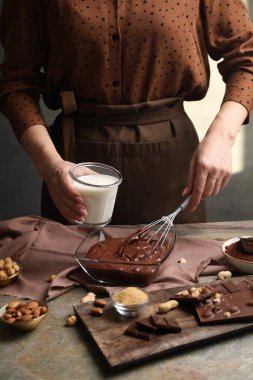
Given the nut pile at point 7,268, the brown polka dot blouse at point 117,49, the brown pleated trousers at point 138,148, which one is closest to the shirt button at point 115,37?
the brown polka dot blouse at point 117,49

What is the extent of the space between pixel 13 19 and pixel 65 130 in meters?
0.34

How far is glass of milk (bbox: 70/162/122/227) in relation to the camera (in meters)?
1.21

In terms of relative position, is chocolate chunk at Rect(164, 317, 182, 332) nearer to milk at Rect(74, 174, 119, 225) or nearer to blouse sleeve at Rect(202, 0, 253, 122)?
milk at Rect(74, 174, 119, 225)

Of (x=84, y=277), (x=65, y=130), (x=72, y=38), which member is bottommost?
(x=84, y=277)

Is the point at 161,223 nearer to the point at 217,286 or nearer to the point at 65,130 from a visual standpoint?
the point at 217,286

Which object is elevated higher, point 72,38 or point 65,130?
point 72,38

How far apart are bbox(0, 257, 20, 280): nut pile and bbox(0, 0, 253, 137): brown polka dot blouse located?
364 mm

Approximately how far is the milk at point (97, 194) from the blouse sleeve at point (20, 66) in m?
0.33

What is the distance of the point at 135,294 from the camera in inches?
43.9

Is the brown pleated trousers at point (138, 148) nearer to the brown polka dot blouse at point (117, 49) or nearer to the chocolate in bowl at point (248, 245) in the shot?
the brown polka dot blouse at point (117, 49)

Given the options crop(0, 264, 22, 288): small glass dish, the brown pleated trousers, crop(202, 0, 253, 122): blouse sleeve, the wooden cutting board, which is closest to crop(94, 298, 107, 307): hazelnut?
the wooden cutting board

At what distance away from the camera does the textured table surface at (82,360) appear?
37.3 inches

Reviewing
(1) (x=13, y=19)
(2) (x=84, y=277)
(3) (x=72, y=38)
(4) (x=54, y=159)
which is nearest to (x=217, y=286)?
(2) (x=84, y=277)

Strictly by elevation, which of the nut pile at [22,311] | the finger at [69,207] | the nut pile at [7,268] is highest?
the finger at [69,207]
